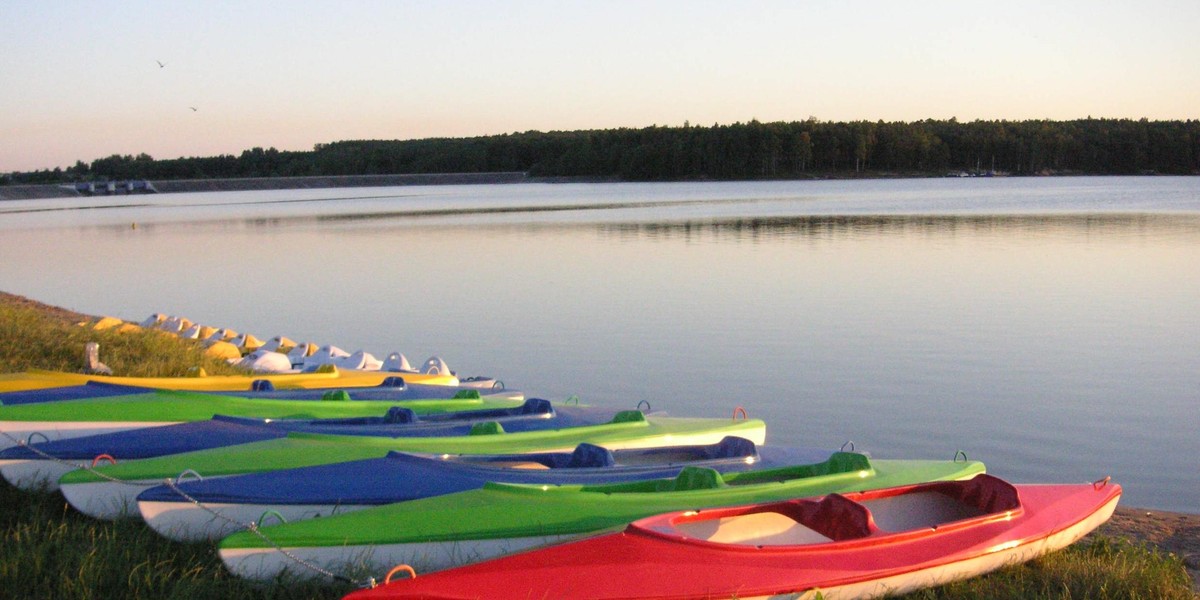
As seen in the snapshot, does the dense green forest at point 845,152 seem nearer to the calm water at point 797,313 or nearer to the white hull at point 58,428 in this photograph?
the calm water at point 797,313

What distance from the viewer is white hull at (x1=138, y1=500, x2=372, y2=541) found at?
4.84 m

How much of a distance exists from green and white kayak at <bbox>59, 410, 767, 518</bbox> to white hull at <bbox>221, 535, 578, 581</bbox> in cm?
99

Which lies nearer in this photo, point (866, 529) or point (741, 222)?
point (866, 529)

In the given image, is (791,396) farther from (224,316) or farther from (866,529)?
(224,316)

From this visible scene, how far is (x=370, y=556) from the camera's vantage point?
449cm

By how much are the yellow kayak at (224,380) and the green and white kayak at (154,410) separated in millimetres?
645

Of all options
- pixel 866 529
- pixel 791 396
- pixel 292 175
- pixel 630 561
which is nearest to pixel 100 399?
pixel 630 561

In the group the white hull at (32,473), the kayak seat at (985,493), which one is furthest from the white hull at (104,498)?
the kayak seat at (985,493)

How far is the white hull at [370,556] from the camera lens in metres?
4.37

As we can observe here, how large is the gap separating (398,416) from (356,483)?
86.2 inches

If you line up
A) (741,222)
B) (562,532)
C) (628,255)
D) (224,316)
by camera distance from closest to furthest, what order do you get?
(562,532)
(224,316)
(628,255)
(741,222)

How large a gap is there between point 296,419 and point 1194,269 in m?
17.3


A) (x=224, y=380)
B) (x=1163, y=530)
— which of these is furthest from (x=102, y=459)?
(x=1163, y=530)

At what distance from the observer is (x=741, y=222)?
124 feet
